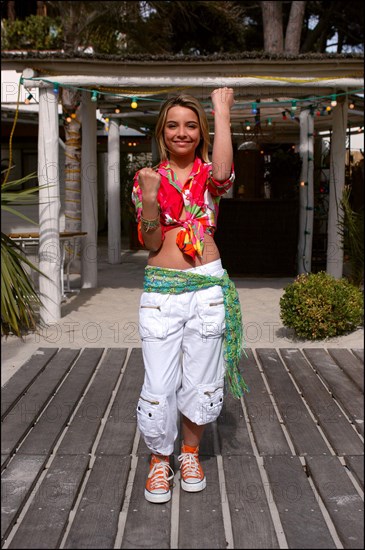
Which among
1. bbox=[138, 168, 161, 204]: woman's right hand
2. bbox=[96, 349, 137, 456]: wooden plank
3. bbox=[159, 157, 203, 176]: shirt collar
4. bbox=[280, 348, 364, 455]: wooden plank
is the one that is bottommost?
bbox=[96, 349, 137, 456]: wooden plank

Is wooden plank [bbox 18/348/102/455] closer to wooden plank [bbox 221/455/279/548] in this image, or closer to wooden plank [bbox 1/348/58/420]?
wooden plank [bbox 1/348/58/420]

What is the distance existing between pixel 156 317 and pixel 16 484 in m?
1.03

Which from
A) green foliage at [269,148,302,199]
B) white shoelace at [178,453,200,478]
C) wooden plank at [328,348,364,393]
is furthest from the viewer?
green foliage at [269,148,302,199]

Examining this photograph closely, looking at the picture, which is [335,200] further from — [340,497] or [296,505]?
[296,505]

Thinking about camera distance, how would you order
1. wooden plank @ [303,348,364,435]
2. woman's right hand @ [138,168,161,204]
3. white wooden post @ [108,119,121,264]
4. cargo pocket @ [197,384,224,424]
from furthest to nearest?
white wooden post @ [108,119,121,264] < wooden plank @ [303,348,364,435] < cargo pocket @ [197,384,224,424] < woman's right hand @ [138,168,161,204]

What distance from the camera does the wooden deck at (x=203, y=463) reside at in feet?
7.89

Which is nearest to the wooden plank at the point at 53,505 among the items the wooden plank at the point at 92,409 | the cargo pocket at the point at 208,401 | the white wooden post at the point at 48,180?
the wooden plank at the point at 92,409

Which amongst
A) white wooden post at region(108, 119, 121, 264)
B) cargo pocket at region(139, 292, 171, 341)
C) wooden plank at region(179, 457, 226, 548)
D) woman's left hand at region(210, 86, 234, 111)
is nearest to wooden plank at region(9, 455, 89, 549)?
wooden plank at region(179, 457, 226, 548)

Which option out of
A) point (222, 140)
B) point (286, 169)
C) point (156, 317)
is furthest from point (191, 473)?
point (286, 169)

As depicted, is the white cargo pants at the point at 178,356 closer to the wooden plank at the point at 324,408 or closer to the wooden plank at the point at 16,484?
the wooden plank at the point at 16,484

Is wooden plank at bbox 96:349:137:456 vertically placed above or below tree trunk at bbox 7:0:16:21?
below

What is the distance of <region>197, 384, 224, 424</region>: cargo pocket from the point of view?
2656 mm

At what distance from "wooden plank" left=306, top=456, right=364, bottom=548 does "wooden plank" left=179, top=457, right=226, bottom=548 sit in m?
0.46

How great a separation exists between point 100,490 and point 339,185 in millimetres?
5931
